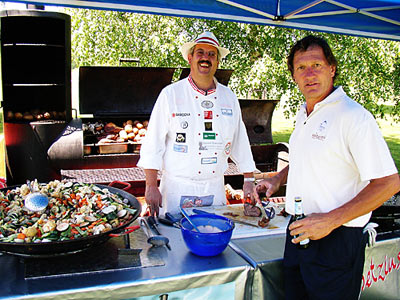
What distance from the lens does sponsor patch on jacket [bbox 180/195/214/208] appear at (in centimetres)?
288

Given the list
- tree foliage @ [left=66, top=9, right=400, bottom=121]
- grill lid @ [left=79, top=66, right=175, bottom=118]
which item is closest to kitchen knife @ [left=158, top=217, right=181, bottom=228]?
grill lid @ [left=79, top=66, right=175, bottom=118]

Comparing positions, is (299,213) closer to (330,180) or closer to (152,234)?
(330,180)

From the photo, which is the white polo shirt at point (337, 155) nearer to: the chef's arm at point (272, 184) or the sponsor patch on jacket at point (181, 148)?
the chef's arm at point (272, 184)

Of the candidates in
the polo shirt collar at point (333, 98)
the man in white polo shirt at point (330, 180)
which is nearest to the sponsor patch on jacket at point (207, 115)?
the man in white polo shirt at point (330, 180)

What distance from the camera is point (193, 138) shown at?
2.91 m

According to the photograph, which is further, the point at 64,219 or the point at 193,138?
the point at 193,138

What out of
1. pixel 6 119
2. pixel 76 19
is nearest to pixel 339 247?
pixel 6 119

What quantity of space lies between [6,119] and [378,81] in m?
7.17

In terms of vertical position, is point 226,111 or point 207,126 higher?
point 226,111

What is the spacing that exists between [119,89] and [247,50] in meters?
3.79

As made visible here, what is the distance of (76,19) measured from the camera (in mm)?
8352

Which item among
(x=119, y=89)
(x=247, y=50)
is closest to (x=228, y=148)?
Result: (x=119, y=89)

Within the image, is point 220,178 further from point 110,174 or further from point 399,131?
point 399,131

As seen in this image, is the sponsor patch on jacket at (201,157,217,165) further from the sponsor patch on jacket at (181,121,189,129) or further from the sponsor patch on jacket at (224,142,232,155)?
the sponsor patch on jacket at (181,121,189,129)
